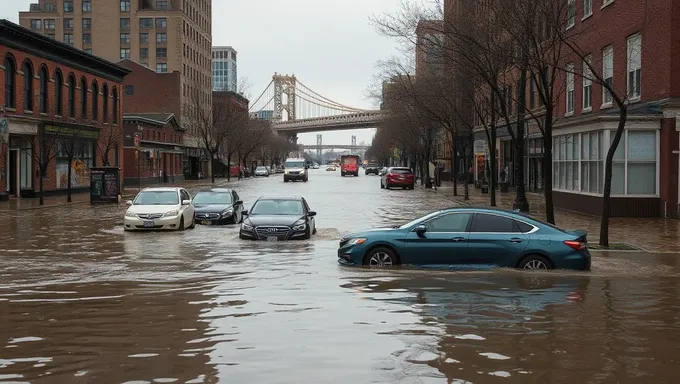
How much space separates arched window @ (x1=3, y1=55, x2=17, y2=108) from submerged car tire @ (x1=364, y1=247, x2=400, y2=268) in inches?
1354

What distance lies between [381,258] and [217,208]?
1297 centimetres

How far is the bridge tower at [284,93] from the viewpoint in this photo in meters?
175

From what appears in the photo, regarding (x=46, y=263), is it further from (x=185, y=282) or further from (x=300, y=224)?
(x=300, y=224)

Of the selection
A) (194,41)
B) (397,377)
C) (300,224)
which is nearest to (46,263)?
(300,224)

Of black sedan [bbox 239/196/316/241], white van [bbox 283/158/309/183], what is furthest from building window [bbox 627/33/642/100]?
white van [bbox 283/158/309/183]

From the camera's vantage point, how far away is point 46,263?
1648cm

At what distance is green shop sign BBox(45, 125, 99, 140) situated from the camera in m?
47.2

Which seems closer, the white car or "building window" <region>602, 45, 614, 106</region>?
the white car

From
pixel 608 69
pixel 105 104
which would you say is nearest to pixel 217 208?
pixel 608 69

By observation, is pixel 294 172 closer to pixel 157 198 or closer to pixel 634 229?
pixel 157 198

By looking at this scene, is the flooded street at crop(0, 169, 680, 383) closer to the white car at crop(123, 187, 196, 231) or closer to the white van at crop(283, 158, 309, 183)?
the white car at crop(123, 187, 196, 231)

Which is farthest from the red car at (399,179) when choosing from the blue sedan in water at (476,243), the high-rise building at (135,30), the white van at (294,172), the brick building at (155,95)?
the high-rise building at (135,30)

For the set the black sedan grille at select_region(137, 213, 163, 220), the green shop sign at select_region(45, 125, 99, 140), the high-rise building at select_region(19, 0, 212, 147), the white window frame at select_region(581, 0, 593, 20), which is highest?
the high-rise building at select_region(19, 0, 212, 147)

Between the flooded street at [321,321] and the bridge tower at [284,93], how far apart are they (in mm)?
159507
